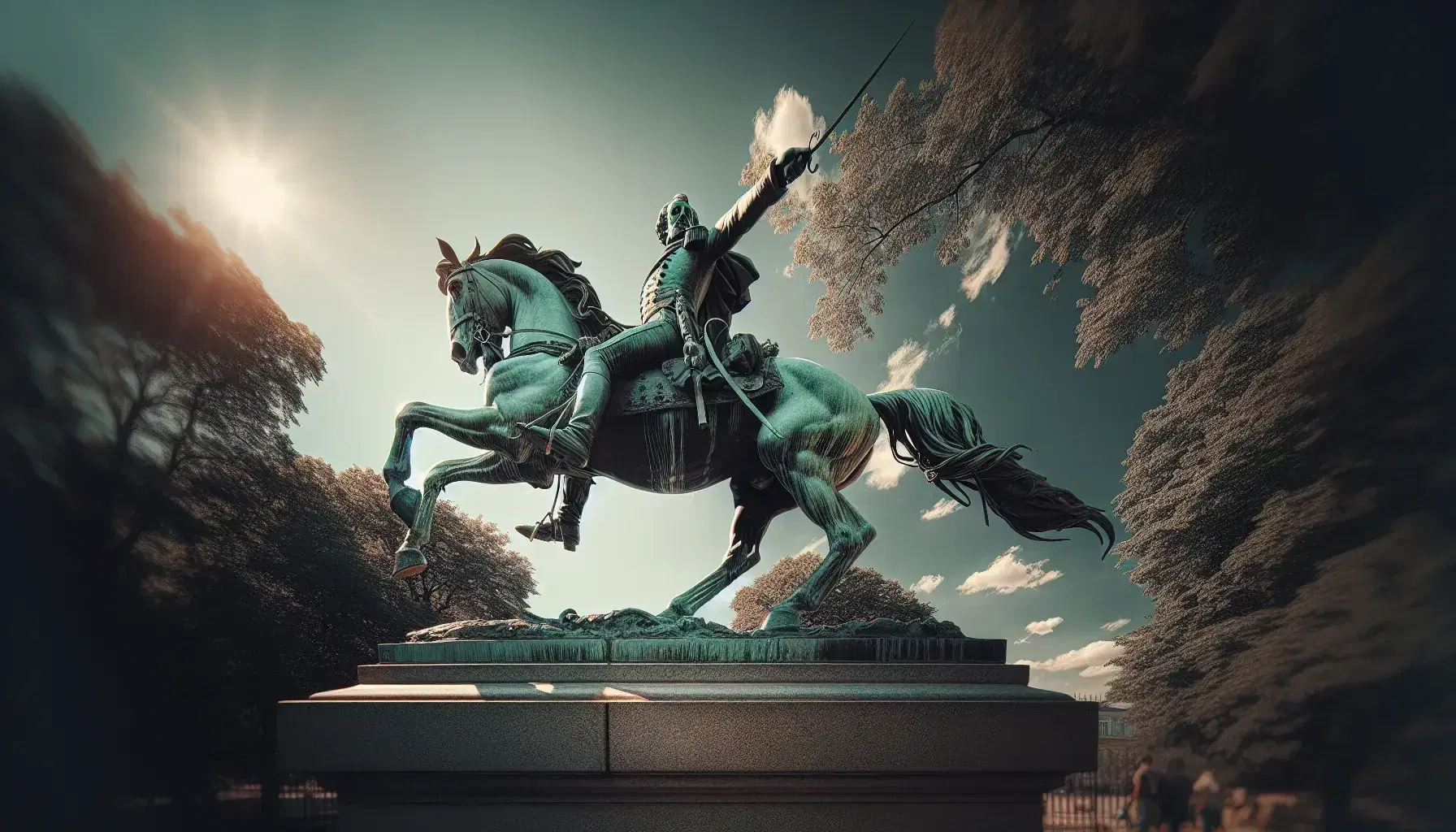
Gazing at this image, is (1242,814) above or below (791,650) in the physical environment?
below

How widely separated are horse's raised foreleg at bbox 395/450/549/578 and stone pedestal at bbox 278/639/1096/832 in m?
0.88

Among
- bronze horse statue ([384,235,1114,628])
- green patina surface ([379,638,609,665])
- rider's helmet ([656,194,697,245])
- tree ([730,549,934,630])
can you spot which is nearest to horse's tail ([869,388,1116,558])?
bronze horse statue ([384,235,1114,628])

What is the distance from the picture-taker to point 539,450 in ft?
15.4

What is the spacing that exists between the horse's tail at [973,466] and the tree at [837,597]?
24.2ft

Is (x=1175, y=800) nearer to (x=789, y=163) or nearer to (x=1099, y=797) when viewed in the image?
(x=1099, y=797)

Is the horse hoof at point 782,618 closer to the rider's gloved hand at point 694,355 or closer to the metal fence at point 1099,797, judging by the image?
the rider's gloved hand at point 694,355

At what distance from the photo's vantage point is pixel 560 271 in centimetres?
550

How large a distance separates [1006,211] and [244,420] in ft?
38.8

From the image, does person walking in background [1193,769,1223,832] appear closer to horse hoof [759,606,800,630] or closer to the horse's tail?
the horse's tail

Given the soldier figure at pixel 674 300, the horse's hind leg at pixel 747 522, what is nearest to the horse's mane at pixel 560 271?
the soldier figure at pixel 674 300

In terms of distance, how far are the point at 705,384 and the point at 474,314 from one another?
67.7 inches

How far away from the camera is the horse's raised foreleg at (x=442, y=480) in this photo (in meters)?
4.37

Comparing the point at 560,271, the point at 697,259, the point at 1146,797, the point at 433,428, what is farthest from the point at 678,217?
the point at 1146,797

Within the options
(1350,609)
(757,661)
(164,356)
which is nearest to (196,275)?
(164,356)
